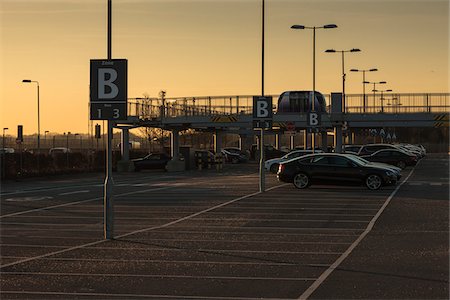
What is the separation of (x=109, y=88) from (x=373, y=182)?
55.4 ft

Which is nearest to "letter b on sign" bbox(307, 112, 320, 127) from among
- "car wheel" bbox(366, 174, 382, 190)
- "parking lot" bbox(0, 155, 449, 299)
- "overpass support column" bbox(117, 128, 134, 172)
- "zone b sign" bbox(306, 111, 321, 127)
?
"zone b sign" bbox(306, 111, 321, 127)

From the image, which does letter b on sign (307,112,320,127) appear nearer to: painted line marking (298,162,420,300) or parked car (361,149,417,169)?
parked car (361,149,417,169)

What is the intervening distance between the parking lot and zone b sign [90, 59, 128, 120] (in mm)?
2556

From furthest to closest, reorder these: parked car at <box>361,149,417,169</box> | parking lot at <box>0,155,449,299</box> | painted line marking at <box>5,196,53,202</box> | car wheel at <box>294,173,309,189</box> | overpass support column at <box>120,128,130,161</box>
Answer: overpass support column at <box>120,128,130,161</box> → parked car at <box>361,149,417,169</box> → car wheel at <box>294,173,309,189</box> → painted line marking at <box>5,196,53,202</box> → parking lot at <box>0,155,449,299</box>

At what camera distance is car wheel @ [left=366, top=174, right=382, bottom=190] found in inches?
1183

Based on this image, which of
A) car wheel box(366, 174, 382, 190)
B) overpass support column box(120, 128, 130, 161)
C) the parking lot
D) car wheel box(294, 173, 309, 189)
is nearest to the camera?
the parking lot

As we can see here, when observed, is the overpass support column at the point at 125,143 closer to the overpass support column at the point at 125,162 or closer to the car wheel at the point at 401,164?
the overpass support column at the point at 125,162

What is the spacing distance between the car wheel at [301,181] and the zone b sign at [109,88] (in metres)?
16.1

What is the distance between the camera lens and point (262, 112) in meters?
29.8

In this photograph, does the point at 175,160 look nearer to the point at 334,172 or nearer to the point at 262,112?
the point at 262,112

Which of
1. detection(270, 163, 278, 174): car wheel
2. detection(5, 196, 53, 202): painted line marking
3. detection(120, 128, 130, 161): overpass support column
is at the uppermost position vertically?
detection(120, 128, 130, 161): overpass support column

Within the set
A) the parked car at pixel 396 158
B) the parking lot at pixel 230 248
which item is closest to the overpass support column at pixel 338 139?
the parked car at pixel 396 158

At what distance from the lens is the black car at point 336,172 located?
1187 inches

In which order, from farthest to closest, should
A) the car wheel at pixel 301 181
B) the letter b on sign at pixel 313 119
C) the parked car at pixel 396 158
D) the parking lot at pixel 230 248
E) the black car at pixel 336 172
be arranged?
the parked car at pixel 396 158, the letter b on sign at pixel 313 119, the car wheel at pixel 301 181, the black car at pixel 336 172, the parking lot at pixel 230 248
